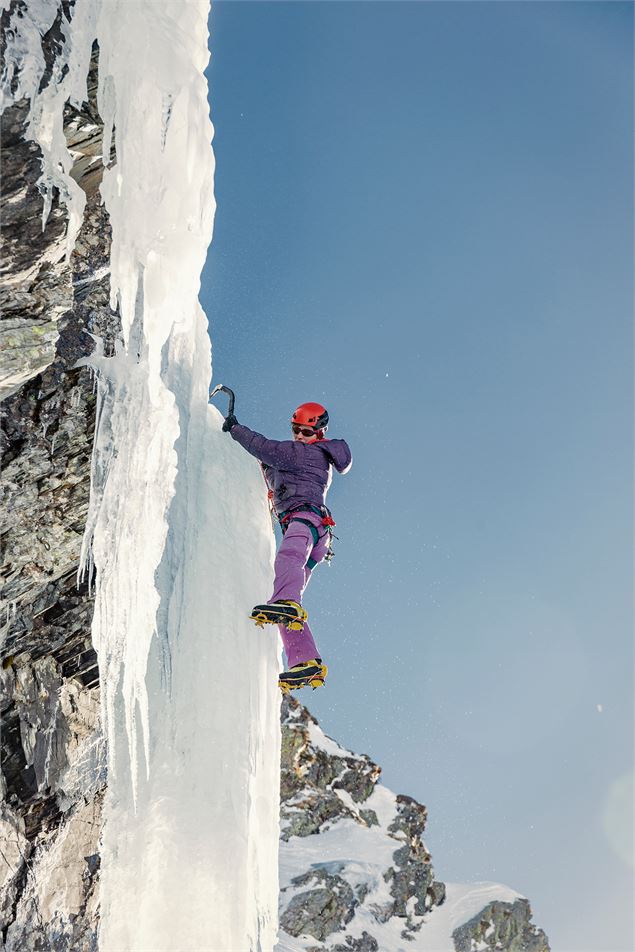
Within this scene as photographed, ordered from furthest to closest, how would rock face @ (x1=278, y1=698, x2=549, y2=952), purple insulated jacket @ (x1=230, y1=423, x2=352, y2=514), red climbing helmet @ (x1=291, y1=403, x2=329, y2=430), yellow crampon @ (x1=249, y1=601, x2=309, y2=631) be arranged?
rock face @ (x1=278, y1=698, x2=549, y2=952), red climbing helmet @ (x1=291, y1=403, x2=329, y2=430), purple insulated jacket @ (x1=230, y1=423, x2=352, y2=514), yellow crampon @ (x1=249, y1=601, x2=309, y2=631)

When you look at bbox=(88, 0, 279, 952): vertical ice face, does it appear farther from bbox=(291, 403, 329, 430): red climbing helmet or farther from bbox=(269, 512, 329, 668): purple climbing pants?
bbox=(291, 403, 329, 430): red climbing helmet

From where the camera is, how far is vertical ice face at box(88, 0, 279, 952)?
5.12 m

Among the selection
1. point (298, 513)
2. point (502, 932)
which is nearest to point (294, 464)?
point (298, 513)

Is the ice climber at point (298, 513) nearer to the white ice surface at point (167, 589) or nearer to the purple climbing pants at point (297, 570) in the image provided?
Answer: the purple climbing pants at point (297, 570)

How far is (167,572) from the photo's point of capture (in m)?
6.05

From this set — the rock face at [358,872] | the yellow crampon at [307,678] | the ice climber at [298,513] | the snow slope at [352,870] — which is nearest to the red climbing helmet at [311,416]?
the ice climber at [298,513]

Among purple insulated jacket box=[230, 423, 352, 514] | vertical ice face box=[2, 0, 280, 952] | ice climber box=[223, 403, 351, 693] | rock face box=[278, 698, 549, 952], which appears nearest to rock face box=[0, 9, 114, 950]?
vertical ice face box=[2, 0, 280, 952]

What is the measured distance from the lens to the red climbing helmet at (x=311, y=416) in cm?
658

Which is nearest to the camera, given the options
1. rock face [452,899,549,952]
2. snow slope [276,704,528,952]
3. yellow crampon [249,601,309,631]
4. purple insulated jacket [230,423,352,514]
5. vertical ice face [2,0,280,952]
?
vertical ice face [2,0,280,952]

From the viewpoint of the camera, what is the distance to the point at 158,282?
17.9 ft

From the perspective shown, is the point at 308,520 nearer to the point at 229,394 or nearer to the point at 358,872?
the point at 229,394

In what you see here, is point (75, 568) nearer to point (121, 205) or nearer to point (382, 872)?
point (121, 205)

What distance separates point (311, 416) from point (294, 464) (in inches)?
21.2

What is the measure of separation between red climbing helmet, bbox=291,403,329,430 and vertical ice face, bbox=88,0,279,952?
0.95 meters
